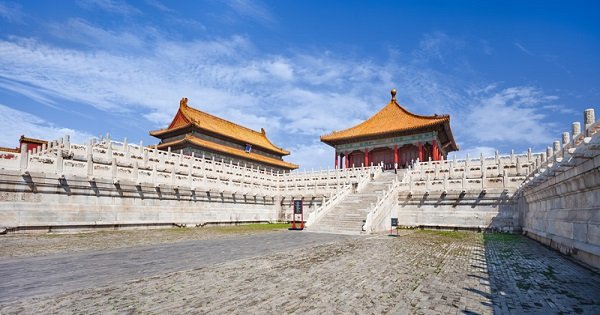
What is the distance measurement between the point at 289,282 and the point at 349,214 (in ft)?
48.8

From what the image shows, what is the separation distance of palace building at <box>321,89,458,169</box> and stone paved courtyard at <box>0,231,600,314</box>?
26.8 m

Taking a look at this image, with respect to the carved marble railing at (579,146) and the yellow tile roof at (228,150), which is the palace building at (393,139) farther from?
the carved marble railing at (579,146)

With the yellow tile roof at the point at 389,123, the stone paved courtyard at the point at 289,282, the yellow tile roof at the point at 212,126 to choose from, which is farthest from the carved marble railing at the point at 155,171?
the yellow tile roof at the point at 212,126

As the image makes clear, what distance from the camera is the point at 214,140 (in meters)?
39.8

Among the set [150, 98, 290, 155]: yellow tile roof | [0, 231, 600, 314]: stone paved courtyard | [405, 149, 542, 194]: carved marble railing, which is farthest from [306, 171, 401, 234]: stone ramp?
[150, 98, 290, 155]: yellow tile roof

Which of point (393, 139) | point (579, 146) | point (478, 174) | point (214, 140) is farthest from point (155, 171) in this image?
point (393, 139)

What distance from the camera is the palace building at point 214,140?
121 feet

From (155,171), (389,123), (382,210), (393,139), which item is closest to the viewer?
(382,210)

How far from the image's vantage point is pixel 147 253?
396 inches

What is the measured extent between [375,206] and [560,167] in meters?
11.9

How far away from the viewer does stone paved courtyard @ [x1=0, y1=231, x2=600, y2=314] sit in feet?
16.9

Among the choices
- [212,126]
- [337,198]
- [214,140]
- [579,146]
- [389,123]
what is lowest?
[337,198]

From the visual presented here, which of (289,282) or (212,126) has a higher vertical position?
(212,126)

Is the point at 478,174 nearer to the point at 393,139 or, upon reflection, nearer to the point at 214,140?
the point at 393,139
